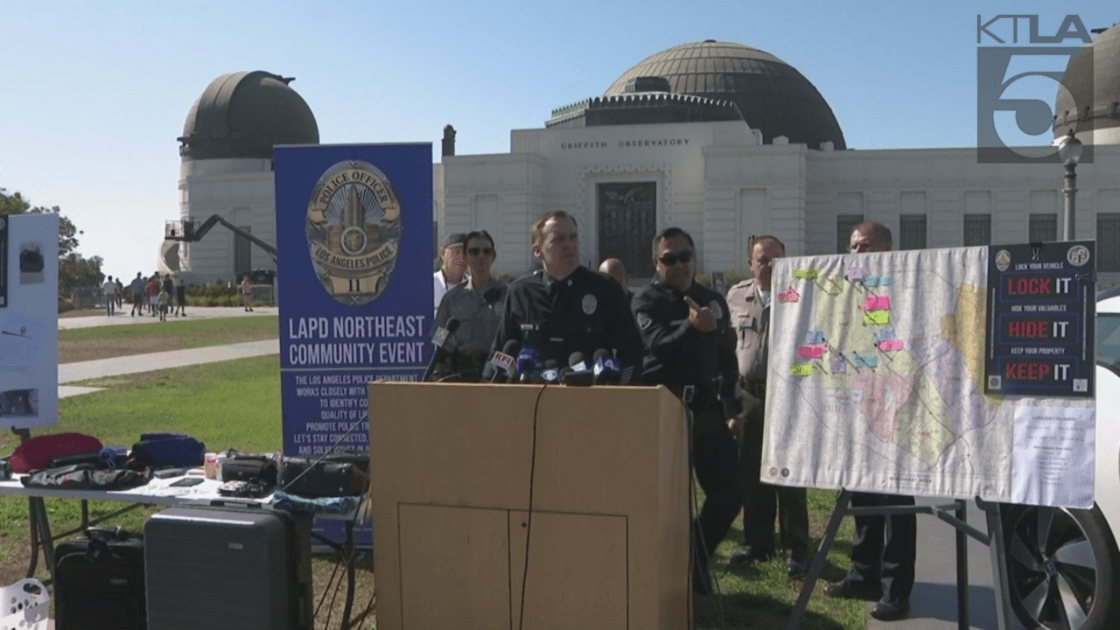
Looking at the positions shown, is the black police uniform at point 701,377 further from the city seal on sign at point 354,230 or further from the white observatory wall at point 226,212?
the white observatory wall at point 226,212

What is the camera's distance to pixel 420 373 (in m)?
6.33

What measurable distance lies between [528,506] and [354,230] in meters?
2.88

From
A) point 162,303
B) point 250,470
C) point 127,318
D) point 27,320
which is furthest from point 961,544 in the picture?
point 127,318

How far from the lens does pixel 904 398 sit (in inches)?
160

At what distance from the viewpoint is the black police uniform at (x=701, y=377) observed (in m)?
5.28

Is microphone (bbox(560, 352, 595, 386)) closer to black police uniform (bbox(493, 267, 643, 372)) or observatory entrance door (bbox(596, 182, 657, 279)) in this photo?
black police uniform (bbox(493, 267, 643, 372))

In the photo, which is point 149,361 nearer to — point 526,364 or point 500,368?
point 500,368

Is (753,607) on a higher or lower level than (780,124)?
lower

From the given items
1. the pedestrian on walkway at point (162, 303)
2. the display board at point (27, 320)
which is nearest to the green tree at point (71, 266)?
the pedestrian on walkway at point (162, 303)

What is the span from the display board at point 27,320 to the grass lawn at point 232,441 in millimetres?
1047

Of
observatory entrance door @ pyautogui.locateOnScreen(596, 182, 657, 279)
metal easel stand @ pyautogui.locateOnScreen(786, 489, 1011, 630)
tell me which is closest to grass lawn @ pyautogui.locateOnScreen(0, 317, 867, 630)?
metal easel stand @ pyautogui.locateOnScreen(786, 489, 1011, 630)

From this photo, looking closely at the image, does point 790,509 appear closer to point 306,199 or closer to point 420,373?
point 420,373

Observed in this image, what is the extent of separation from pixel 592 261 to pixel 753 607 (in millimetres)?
43372

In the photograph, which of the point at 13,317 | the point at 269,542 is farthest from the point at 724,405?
the point at 13,317
